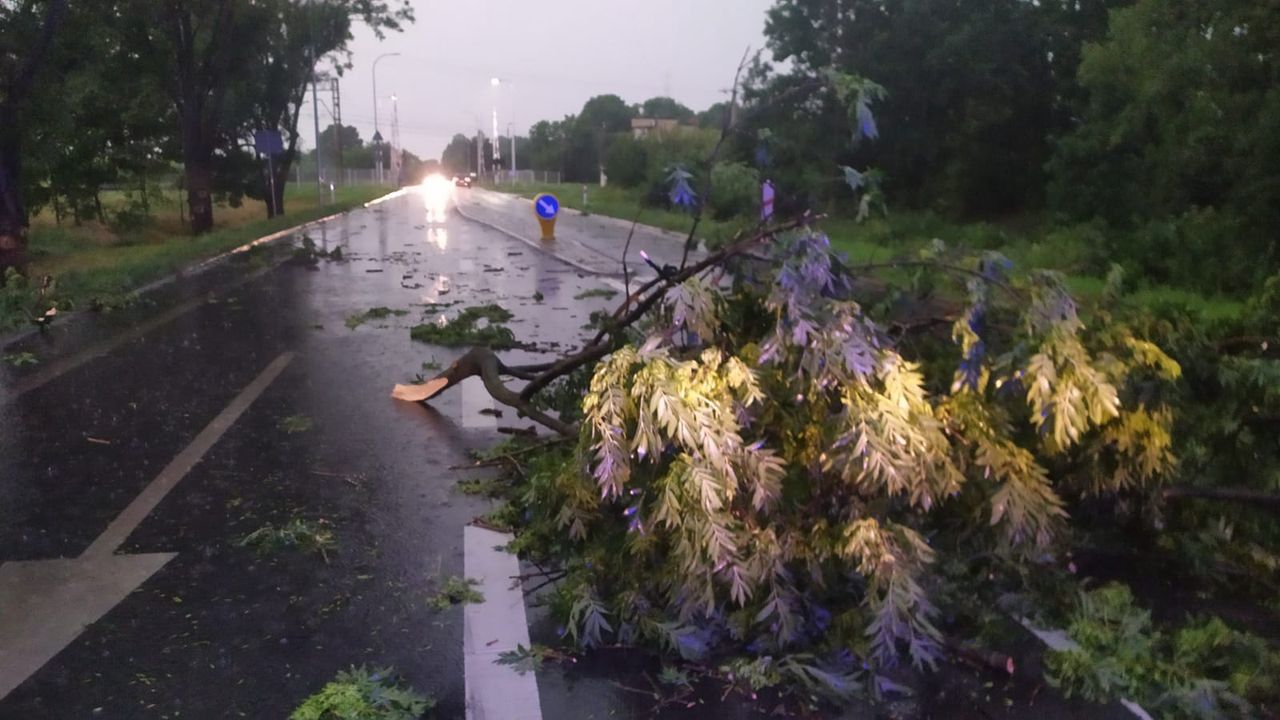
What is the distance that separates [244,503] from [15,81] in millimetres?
14436

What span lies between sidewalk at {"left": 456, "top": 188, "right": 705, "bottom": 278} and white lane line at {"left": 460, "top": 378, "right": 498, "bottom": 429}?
13.1 feet

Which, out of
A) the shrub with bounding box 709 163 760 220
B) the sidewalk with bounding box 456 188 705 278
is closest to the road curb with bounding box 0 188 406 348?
the sidewalk with bounding box 456 188 705 278

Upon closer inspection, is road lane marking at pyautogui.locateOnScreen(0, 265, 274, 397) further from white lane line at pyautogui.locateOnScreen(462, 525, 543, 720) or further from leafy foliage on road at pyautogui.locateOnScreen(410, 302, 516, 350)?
white lane line at pyautogui.locateOnScreen(462, 525, 543, 720)

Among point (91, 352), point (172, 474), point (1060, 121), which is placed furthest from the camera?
point (1060, 121)

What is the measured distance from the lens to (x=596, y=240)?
2830cm

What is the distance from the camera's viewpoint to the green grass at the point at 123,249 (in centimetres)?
1675

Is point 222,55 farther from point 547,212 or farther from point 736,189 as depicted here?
point 736,189

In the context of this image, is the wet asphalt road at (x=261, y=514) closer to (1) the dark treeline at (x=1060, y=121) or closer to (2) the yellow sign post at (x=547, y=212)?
(1) the dark treeline at (x=1060, y=121)

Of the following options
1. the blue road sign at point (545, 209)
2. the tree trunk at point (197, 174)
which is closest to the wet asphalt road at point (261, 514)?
the blue road sign at point (545, 209)

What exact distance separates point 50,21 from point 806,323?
54.0 ft

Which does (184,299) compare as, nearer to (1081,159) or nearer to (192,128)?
(192,128)

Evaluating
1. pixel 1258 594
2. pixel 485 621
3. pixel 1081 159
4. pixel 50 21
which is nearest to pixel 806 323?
pixel 485 621

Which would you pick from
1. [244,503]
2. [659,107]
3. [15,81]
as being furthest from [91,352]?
[659,107]

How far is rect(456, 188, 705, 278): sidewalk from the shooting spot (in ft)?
68.7
